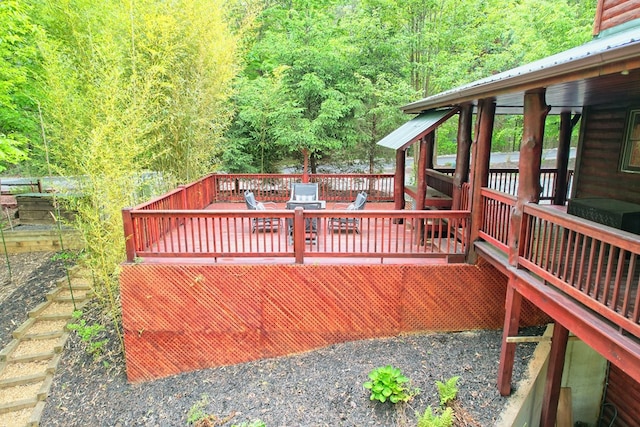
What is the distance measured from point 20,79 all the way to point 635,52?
9332mm

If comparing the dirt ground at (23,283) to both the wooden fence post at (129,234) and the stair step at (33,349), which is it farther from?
the wooden fence post at (129,234)

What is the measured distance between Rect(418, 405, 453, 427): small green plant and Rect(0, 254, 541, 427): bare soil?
8.2 inches

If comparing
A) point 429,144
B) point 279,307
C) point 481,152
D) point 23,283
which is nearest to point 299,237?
point 279,307

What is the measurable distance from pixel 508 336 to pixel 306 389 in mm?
2359

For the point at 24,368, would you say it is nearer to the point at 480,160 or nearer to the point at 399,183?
the point at 399,183

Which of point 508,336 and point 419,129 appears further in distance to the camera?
point 419,129

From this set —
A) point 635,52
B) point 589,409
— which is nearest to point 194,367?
point 635,52

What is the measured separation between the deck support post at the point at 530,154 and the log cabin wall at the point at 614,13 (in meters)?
2.43

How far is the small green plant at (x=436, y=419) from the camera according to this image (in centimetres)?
362

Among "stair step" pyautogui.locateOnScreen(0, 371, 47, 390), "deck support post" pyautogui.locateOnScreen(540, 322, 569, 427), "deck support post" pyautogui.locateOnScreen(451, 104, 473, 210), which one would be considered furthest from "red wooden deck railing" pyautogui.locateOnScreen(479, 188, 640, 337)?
"stair step" pyautogui.locateOnScreen(0, 371, 47, 390)

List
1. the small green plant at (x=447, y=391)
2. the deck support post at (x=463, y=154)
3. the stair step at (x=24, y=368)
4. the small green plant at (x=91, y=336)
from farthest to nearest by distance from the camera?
1. the small green plant at (x=91, y=336)
2. the stair step at (x=24, y=368)
3. the deck support post at (x=463, y=154)
4. the small green plant at (x=447, y=391)

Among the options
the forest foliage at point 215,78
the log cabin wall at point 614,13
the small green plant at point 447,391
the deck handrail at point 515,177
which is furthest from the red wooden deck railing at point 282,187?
the small green plant at point 447,391

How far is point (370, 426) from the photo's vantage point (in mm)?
3902

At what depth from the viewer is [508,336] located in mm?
4012
